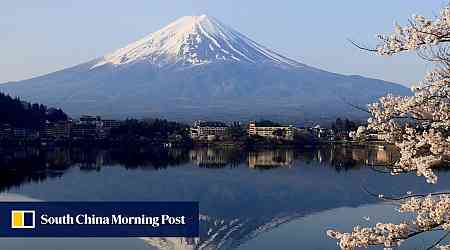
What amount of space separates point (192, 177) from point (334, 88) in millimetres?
41432

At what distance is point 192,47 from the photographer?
51375mm

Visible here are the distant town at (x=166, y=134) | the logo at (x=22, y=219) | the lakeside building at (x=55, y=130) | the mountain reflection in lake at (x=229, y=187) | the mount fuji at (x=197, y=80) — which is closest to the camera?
the logo at (x=22, y=219)

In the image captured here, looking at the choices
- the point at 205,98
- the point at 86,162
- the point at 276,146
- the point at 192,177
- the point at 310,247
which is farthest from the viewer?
the point at 205,98

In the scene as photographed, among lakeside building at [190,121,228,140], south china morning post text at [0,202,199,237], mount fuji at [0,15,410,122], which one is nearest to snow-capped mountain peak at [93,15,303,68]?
mount fuji at [0,15,410,122]

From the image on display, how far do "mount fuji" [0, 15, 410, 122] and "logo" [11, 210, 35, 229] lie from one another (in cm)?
4054

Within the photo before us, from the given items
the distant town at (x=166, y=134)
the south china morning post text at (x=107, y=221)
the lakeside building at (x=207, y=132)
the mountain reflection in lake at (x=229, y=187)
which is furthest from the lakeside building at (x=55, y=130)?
the south china morning post text at (x=107, y=221)

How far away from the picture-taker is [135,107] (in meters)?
43.8

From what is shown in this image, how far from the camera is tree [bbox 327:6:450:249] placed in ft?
4.50

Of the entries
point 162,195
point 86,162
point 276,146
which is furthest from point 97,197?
point 276,146

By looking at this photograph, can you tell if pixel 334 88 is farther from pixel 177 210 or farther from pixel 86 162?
pixel 177 210

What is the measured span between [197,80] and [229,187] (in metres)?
41.0

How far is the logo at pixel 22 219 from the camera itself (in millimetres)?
4406

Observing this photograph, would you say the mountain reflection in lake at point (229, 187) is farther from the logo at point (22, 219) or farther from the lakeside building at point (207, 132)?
the lakeside building at point (207, 132)

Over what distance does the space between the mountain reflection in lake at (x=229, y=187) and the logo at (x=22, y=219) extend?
0.79m
